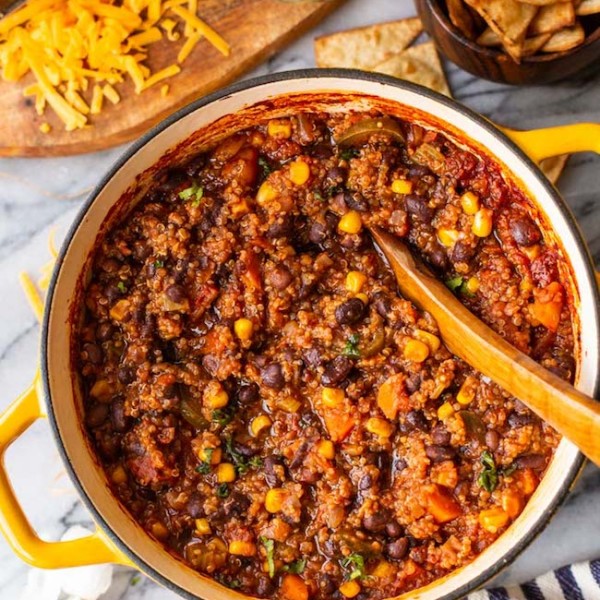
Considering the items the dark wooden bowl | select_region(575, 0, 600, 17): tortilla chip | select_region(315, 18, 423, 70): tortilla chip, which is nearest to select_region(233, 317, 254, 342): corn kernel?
select_region(315, 18, 423, 70): tortilla chip

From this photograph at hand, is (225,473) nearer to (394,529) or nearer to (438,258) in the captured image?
(394,529)

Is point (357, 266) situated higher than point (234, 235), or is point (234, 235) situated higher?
point (234, 235)

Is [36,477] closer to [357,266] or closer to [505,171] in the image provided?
[357,266]

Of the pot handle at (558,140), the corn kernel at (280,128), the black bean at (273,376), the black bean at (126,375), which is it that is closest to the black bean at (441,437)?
the black bean at (273,376)

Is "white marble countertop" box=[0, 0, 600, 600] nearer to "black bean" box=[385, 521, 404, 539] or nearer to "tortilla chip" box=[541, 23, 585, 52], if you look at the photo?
"tortilla chip" box=[541, 23, 585, 52]

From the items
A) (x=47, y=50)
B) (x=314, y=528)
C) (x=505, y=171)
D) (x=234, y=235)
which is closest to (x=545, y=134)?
(x=505, y=171)

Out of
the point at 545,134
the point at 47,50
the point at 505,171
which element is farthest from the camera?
the point at 47,50
